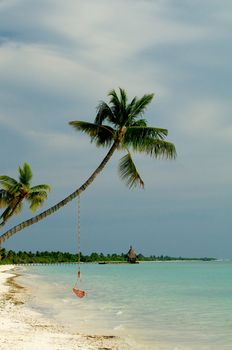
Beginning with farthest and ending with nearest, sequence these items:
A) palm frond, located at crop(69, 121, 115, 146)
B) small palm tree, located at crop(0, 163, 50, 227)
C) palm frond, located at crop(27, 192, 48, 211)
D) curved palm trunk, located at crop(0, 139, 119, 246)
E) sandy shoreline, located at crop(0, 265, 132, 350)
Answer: palm frond, located at crop(27, 192, 48, 211) → small palm tree, located at crop(0, 163, 50, 227) → palm frond, located at crop(69, 121, 115, 146) → sandy shoreline, located at crop(0, 265, 132, 350) → curved palm trunk, located at crop(0, 139, 119, 246)

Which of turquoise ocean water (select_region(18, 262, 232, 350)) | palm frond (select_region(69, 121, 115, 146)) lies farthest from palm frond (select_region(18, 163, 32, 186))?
palm frond (select_region(69, 121, 115, 146))

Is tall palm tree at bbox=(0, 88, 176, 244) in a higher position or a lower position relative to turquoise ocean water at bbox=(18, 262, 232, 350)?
higher

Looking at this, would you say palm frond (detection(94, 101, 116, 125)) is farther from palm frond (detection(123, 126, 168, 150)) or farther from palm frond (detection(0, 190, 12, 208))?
palm frond (detection(0, 190, 12, 208))

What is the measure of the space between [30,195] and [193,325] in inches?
466

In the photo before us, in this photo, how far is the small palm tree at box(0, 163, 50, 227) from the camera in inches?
983

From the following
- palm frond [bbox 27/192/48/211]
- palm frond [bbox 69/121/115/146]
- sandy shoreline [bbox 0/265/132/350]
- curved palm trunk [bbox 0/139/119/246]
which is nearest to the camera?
curved palm trunk [bbox 0/139/119/246]

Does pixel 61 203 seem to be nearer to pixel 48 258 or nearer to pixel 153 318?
pixel 153 318

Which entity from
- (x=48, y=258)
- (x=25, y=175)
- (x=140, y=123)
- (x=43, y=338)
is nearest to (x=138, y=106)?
(x=140, y=123)

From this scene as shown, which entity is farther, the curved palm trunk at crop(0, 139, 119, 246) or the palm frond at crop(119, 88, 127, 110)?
the palm frond at crop(119, 88, 127, 110)

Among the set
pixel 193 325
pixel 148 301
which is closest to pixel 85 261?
pixel 148 301

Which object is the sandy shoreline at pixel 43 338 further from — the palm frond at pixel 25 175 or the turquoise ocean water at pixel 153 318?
the palm frond at pixel 25 175

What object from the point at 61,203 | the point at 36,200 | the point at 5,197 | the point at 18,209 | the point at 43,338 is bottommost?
the point at 43,338

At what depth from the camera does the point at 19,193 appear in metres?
25.7

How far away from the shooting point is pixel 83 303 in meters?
32.3
